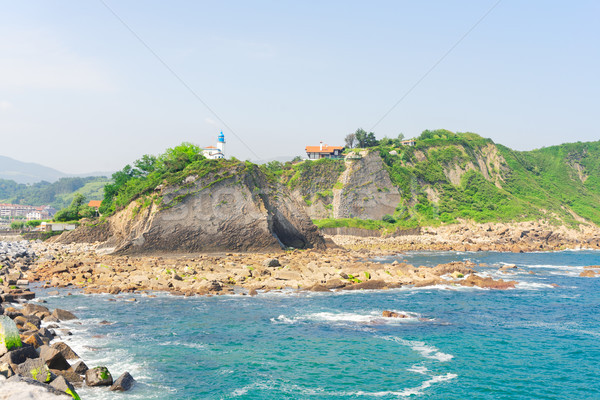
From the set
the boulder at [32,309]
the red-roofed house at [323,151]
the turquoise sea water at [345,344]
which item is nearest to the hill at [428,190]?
the red-roofed house at [323,151]

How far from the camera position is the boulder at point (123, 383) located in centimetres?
1575

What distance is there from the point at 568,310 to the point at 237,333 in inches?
868

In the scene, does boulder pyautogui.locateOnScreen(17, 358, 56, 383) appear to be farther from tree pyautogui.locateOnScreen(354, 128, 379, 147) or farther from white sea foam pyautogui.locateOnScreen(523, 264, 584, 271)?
tree pyautogui.locateOnScreen(354, 128, 379, 147)

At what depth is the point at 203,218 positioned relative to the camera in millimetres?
53906

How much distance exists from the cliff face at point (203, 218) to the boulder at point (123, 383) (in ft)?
121

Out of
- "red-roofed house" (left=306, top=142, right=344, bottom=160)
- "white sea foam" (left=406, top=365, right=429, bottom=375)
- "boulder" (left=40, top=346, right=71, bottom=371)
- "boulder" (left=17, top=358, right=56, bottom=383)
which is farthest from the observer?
"red-roofed house" (left=306, top=142, right=344, bottom=160)

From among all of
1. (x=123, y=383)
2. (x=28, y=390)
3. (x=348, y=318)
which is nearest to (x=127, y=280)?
(x=348, y=318)

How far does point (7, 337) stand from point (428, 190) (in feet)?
310

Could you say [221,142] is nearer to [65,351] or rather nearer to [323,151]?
[323,151]

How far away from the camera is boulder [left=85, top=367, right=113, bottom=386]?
15.9 metres

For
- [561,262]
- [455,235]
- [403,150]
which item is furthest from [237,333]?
[403,150]

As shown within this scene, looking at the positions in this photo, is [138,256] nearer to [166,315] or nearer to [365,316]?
[166,315]

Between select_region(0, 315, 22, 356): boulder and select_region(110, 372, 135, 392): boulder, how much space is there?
3.80m

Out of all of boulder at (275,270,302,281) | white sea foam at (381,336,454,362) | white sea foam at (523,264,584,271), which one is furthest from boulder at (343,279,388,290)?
white sea foam at (523,264,584,271)
